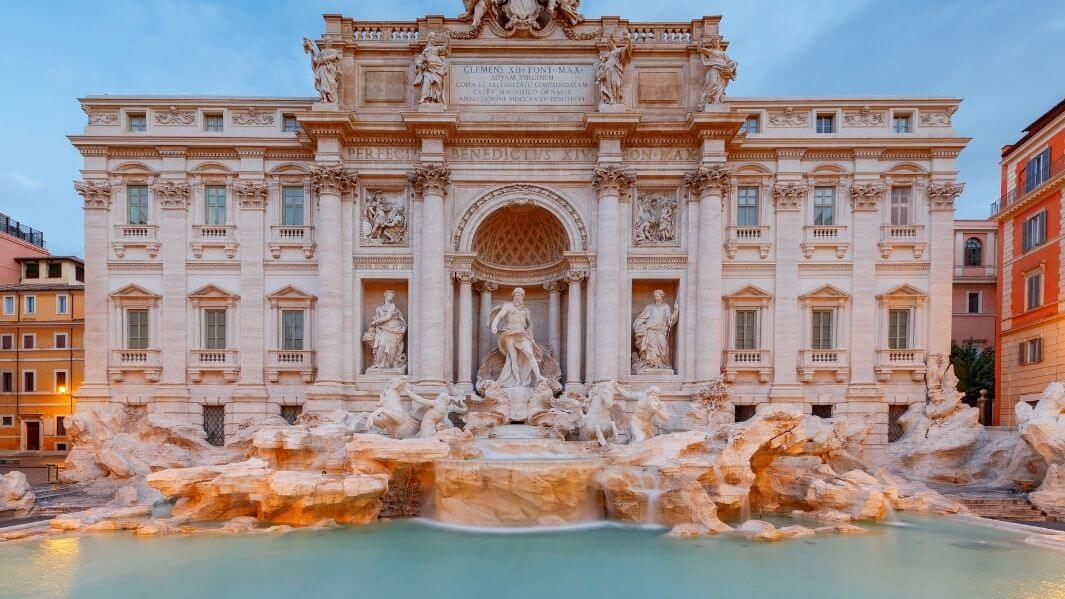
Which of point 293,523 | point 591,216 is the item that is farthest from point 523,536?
point 591,216

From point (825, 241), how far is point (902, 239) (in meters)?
2.59

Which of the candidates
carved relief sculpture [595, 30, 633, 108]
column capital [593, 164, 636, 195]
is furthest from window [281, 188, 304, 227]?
carved relief sculpture [595, 30, 633, 108]

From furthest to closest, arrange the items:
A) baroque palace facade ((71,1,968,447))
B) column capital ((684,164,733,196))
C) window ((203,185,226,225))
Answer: window ((203,185,226,225)) → baroque palace facade ((71,1,968,447)) → column capital ((684,164,733,196))

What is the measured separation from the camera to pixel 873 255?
18812 millimetres

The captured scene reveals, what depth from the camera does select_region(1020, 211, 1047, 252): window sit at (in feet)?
70.3

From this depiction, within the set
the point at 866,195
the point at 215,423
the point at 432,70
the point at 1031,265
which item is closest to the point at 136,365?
the point at 215,423

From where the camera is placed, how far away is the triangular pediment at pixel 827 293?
18.8m

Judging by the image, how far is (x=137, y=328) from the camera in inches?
752

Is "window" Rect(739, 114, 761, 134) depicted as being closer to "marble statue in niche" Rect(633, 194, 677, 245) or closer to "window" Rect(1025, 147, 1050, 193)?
"marble statue in niche" Rect(633, 194, 677, 245)

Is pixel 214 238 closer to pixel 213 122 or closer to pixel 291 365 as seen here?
pixel 213 122

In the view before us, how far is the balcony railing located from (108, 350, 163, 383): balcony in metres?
32.8

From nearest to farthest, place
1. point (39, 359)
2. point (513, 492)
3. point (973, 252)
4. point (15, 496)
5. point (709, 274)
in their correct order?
1. point (513, 492)
2. point (15, 496)
3. point (709, 274)
4. point (39, 359)
5. point (973, 252)

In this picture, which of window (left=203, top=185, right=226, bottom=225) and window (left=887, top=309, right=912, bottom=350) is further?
window (left=203, top=185, right=226, bottom=225)

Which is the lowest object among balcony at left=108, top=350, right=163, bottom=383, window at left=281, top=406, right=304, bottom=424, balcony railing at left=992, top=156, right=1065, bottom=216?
window at left=281, top=406, right=304, bottom=424
